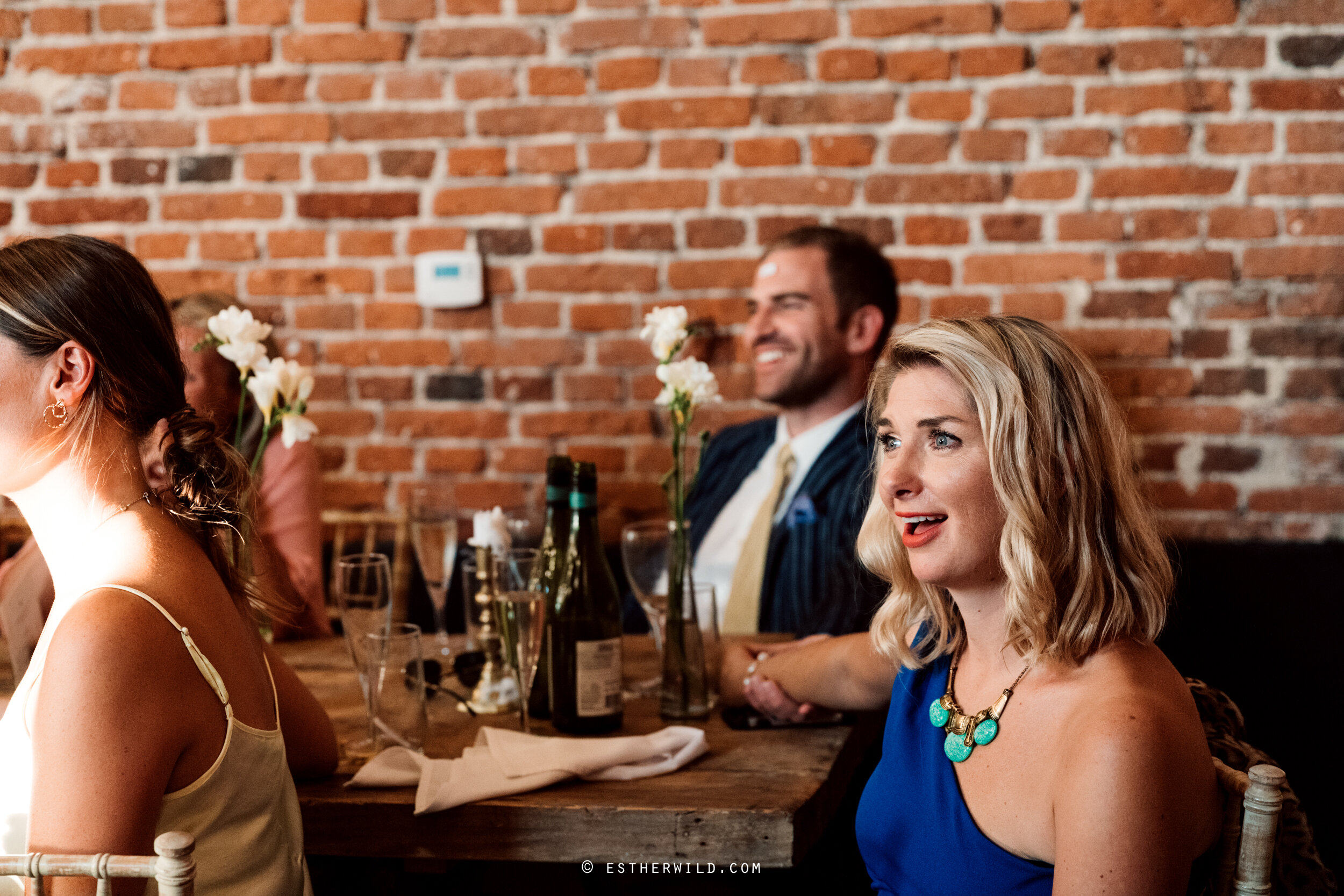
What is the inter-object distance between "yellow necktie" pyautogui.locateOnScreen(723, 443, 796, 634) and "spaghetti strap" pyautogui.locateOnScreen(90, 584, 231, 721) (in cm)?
123

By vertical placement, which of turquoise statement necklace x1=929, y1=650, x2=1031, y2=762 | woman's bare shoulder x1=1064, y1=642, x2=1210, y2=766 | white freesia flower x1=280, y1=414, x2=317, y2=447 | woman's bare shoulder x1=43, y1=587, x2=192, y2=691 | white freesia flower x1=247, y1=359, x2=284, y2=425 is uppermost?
white freesia flower x1=247, y1=359, x2=284, y2=425

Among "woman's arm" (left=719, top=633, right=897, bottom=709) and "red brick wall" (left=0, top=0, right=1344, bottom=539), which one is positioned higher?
"red brick wall" (left=0, top=0, right=1344, bottom=539)

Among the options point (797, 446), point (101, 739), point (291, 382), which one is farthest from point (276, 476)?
point (101, 739)

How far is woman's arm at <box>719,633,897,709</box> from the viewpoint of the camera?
1325 mm

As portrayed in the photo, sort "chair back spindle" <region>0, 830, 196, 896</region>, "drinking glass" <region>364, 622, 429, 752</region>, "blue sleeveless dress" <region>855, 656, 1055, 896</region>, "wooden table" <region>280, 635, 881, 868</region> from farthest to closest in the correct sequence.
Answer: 1. "drinking glass" <region>364, 622, 429, 752</region>
2. "wooden table" <region>280, 635, 881, 868</region>
3. "blue sleeveless dress" <region>855, 656, 1055, 896</region>
4. "chair back spindle" <region>0, 830, 196, 896</region>

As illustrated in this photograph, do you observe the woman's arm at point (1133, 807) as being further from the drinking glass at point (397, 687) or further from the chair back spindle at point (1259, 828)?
the drinking glass at point (397, 687)

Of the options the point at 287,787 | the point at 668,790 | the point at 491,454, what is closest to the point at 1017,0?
the point at 491,454

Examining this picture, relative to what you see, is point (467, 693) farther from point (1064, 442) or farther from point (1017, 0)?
point (1017, 0)

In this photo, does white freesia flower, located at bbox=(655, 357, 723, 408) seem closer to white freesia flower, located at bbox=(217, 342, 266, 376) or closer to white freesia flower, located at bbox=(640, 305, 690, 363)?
white freesia flower, located at bbox=(640, 305, 690, 363)

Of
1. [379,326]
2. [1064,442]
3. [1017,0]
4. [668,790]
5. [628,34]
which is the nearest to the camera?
[1064,442]

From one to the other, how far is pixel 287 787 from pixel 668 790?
1.23ft

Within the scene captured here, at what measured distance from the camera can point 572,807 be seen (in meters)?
1.11

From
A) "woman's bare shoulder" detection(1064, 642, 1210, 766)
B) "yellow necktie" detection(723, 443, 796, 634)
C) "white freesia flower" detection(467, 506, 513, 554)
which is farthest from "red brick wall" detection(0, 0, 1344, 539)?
"woman's bare shoulder" detection(1064, 642, 1210, 766)

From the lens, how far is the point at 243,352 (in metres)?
1.33
